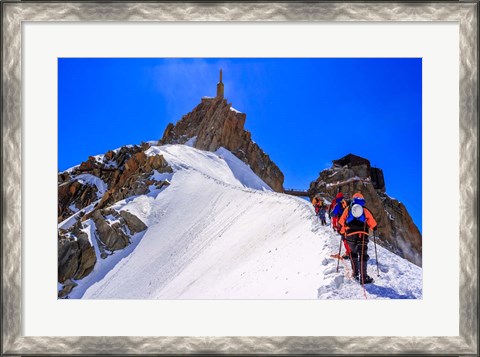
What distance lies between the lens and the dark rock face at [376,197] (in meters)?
54.6

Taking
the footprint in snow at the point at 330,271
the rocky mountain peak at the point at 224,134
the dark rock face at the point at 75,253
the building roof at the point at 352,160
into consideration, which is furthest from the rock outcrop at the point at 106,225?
the building roof at the point at 352,160

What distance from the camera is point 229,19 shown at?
1074 cm

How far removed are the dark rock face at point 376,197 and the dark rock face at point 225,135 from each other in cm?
1914

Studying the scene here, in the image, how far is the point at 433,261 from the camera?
1079cm

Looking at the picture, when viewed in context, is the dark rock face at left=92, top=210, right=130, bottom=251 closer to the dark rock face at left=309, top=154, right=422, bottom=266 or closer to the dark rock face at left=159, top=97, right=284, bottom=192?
the dark rock face at left=309, top=154, right=422, bottom=266

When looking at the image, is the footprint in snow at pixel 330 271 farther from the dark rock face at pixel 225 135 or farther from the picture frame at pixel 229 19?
the dark rock face at pixel 225 135

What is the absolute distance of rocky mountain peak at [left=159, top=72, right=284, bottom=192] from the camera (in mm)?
74250

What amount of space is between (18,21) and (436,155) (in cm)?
1130

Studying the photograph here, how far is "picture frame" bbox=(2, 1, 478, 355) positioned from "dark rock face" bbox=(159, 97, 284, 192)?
61456mm

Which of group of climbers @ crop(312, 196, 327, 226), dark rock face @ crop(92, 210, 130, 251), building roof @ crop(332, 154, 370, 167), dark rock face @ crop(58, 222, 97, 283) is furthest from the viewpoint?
building roof @ crop(332, 154, 370, 167)

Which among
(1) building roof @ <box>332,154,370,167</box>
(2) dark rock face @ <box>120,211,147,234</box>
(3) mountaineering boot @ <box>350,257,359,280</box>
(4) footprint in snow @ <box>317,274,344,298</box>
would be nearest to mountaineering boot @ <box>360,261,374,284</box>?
(3) mountaineering boot @ <box>350,257,359,280</box>

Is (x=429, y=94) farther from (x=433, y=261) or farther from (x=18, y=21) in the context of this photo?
(x=18, y=21)

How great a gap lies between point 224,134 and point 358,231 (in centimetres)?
6468

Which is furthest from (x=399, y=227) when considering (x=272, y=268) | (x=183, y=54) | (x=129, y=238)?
(x=183, y=54)
